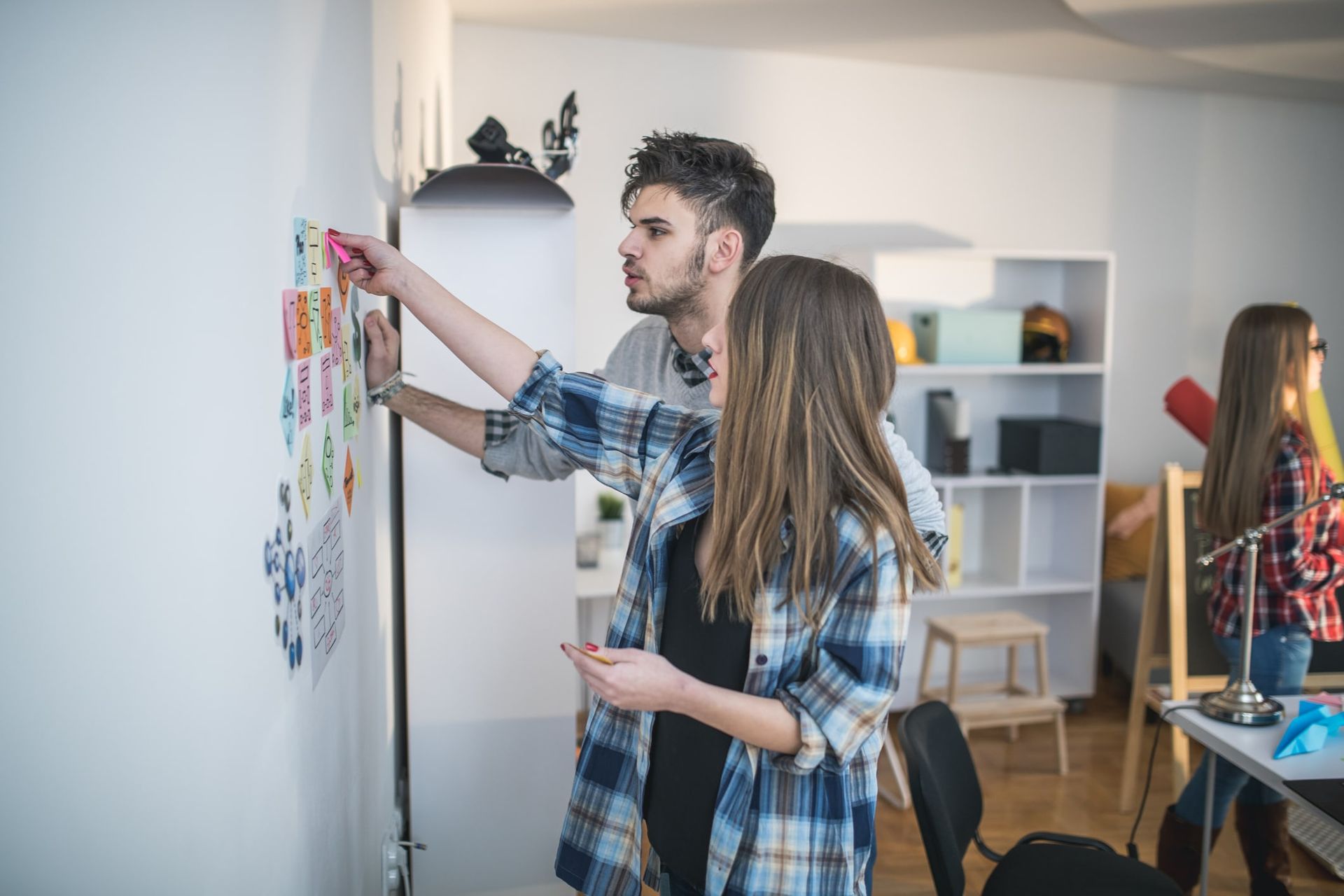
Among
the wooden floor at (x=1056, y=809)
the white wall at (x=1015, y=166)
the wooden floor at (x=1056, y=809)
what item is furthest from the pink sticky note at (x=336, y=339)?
the white wall at (x=1015, y=166)

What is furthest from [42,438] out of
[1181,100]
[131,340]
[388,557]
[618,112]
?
[1181,100]

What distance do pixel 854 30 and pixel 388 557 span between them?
2.88m

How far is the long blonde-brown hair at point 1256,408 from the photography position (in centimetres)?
274

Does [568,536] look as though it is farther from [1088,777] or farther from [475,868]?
[1088,777]

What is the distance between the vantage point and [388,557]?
7.21 ft

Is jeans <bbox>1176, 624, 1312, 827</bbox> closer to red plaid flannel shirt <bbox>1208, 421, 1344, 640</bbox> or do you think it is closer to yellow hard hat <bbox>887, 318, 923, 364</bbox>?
red plaid flannel shirt <bbox>1208, 421, 1344, 640</bbox>

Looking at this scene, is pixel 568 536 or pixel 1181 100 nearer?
pixel 568 536

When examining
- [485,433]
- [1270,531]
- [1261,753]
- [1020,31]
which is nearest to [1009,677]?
[1270,531]

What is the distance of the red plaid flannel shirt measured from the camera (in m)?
2.67

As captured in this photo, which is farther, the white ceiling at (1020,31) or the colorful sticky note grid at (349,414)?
the white ceiling at (1020,31)

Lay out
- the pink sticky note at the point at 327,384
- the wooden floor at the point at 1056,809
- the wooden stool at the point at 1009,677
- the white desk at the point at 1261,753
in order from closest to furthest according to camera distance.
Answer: the pink sticky note at the point at 327,384
the white desk at the point at 1261,753
the wooden floor at the point at 1056,809
the wooden stool at the point at 1009,677

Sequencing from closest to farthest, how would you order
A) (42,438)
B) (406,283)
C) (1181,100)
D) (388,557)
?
(42,438) < (406,283) < (388,557) < (1181,100)

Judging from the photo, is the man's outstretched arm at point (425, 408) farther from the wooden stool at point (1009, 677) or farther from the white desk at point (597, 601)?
the wooden stool at point (1009, 677)

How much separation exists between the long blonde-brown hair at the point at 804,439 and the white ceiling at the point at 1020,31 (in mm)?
2686
